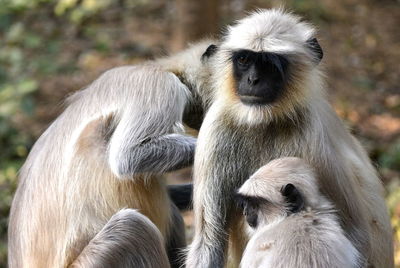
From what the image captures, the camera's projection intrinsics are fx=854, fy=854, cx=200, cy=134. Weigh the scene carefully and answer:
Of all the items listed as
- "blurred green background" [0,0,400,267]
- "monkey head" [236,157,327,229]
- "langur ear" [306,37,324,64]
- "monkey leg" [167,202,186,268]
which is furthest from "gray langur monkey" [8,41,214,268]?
"blurred green background" [0,0,400,267]

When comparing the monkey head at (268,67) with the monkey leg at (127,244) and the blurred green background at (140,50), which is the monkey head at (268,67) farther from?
the blurred green background at (140,50)

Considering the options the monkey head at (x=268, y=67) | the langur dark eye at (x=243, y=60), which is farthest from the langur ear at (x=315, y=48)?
the langur dark eye at (x=243, y=60)

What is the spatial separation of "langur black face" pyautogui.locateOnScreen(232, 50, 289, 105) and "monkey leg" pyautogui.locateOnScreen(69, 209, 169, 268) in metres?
1.03

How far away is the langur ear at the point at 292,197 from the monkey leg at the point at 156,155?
1.25 meters

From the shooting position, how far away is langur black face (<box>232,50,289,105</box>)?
171 inches

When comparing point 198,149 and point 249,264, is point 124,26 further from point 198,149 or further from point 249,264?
point 249,264

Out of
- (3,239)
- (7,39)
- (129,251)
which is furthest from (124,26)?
(129,251)

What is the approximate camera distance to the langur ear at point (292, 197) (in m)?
4.07

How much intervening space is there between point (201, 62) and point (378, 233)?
158 centimetres

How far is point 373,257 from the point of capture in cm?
463

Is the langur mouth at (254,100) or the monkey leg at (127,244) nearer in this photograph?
the langur mouth at (254,100)

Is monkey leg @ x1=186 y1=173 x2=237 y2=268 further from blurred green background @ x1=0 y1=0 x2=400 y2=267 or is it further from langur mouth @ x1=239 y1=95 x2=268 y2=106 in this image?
blurred green background @ x1=0 y1=0 x2=400 y2=267

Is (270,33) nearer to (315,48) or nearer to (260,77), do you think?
(260,77)

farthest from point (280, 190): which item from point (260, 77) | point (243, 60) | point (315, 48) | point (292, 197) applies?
point (315, 48)
